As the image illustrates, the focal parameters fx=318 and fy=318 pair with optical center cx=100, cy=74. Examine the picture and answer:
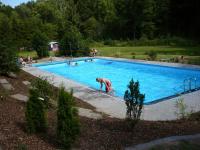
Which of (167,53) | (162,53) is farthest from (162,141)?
(162,53)

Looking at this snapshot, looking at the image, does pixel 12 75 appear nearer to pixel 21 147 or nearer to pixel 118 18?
pixel 21 147

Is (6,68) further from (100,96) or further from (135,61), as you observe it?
(135,61)

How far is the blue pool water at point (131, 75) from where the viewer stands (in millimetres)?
16795

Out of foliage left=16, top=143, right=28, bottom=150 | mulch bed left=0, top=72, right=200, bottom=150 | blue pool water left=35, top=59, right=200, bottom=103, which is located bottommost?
blue pool water left=35, top=59, right=200, bottom=103

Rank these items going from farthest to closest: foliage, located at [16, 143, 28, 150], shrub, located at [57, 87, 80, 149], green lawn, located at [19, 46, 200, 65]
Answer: green lawn, located at [19, 46, 200, 65]
shrub, located at [57, 87, 80, 149]
foliage, located at [16, 143, 28, 150]

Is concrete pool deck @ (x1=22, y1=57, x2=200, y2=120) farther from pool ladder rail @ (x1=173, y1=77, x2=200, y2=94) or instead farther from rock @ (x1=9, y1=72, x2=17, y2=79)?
rock @ (x1=9, y1=72, x2=17, y2=79)

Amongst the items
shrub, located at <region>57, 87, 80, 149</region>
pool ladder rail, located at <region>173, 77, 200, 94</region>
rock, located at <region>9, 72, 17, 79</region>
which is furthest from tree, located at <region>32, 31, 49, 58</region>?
shrub, located at <region>57, 87, 80, 149</region>

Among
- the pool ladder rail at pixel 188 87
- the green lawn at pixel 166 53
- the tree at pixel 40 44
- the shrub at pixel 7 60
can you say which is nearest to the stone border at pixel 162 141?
the pool ladder rail at pixel 188 87

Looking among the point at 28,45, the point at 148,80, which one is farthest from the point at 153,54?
the point at 28,45

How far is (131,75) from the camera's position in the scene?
2120 centimetres

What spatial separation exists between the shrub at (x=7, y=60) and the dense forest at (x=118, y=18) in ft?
65.7

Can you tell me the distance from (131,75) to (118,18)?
26851mm

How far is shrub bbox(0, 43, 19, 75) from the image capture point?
15068 millimetres

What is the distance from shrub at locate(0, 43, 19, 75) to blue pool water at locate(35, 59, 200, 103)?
4222mm
